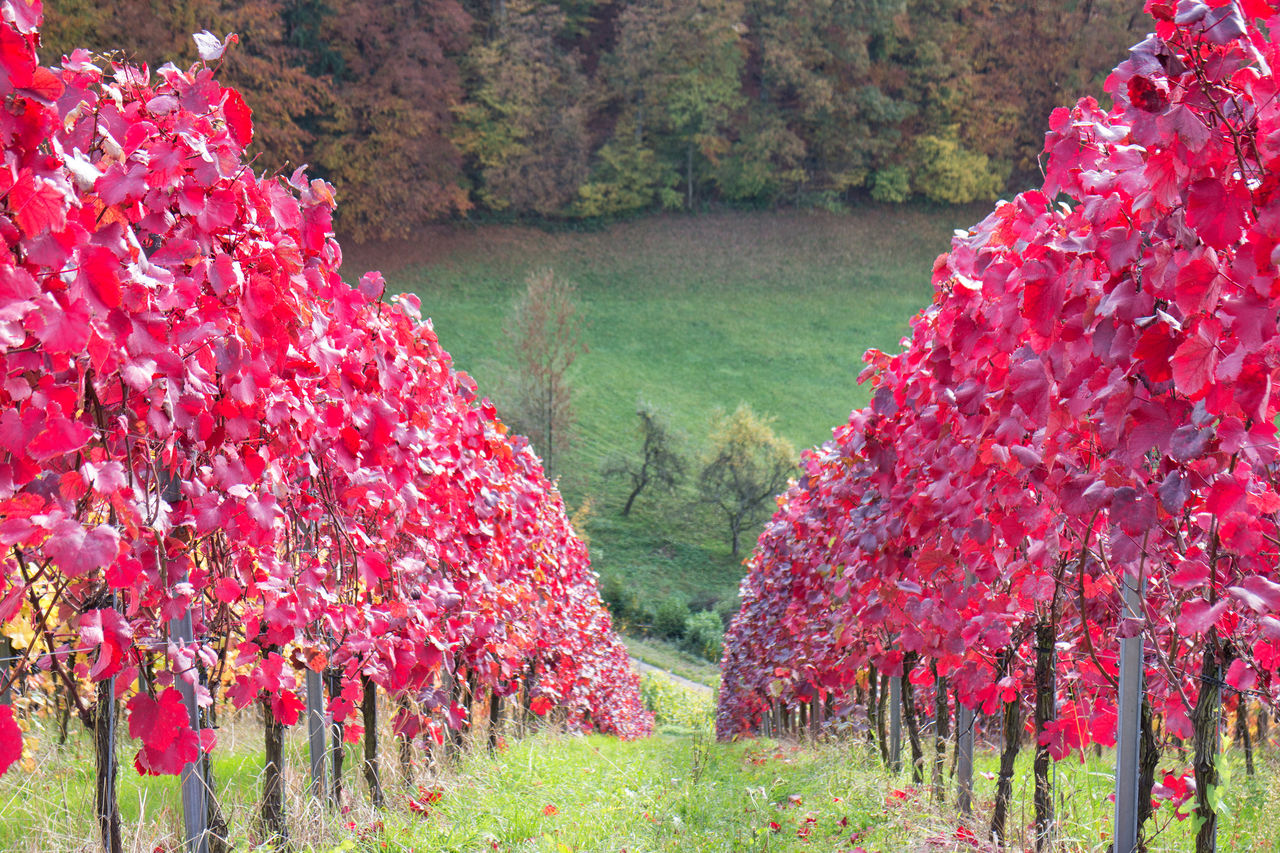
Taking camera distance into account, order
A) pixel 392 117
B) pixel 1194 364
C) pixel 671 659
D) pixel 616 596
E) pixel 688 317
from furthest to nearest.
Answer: pixel 392 117
pixel 688 317
pixel 616 596
pixel 671 659
pixel 1194 364

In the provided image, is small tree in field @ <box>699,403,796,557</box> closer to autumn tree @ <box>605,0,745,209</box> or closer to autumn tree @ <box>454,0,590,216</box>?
autumn tree @ <box>454,0,590,216</box>

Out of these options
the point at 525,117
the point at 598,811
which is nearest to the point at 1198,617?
the point at 598,811

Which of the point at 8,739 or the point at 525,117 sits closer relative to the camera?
the point at 8,739

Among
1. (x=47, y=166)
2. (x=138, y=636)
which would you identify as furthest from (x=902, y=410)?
(x=47, y=166)

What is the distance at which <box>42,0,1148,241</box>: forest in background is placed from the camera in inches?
1457

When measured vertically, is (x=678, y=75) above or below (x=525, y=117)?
above

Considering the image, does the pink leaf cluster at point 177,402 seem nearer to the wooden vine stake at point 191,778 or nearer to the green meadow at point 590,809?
the wooden vine stake at point 191,778

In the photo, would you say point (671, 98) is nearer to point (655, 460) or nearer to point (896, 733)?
point (655, 460)

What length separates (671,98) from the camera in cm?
4088

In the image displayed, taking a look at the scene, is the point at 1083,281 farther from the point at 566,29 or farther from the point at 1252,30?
the point at 566,29

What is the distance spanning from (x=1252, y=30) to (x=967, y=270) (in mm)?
1222

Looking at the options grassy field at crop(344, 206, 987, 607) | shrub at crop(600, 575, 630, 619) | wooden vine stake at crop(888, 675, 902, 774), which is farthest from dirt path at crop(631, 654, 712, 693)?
wooden vine stake at crop(888, 675, 902, 774)

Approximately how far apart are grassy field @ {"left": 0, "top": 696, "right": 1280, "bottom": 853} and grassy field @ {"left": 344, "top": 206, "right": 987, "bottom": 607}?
57.9 ft

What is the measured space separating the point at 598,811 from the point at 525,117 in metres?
38.6
